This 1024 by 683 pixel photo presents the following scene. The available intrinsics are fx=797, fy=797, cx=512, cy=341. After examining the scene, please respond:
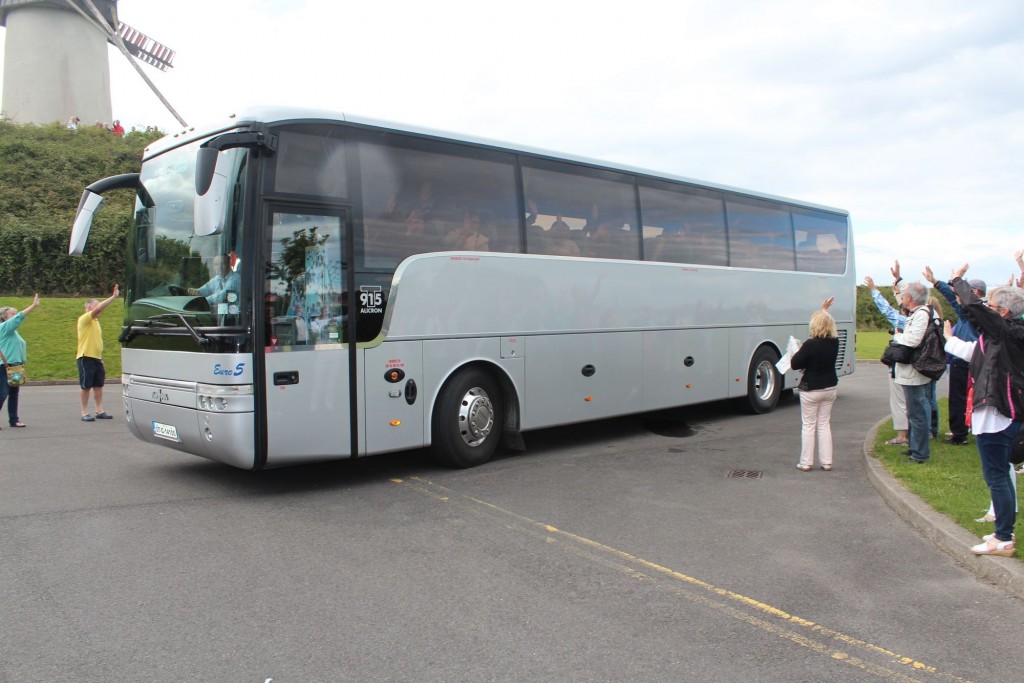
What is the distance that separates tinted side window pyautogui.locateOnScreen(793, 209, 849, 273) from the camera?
14547 millimetres

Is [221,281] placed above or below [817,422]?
above

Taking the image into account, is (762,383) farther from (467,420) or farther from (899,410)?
(467,420)

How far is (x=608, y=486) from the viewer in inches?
313

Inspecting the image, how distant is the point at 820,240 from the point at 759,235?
2297 millimetres

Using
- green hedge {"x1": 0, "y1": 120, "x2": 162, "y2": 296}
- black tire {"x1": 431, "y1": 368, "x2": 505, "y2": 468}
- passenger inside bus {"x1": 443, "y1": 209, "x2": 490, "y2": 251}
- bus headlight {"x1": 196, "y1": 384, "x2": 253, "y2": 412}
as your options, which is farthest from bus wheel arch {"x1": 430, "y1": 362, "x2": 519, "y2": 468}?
green hedge {"x1": 0, "y1": 120, "x2": 162, "y2": 296}

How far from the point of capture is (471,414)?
874 cm

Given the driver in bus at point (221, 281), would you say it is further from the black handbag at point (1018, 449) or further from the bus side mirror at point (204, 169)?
the black handbag at point (1018, 449)

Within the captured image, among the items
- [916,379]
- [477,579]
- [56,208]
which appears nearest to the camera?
[477,579]

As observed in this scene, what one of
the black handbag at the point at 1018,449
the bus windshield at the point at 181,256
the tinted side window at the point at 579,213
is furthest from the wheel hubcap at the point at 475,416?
the black handbag at the point at 1018,449

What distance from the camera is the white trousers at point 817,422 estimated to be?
855 cm

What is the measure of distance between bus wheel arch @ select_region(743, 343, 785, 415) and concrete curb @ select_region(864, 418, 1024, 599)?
5.23 metres

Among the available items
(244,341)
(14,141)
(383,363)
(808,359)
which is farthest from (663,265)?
(14,141)

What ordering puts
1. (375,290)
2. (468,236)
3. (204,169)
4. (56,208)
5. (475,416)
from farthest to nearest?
(56,208) → (475,416) → (468,236) → (375,290) → (204,169)

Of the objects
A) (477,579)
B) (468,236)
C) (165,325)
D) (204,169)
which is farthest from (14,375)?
(477,579)
